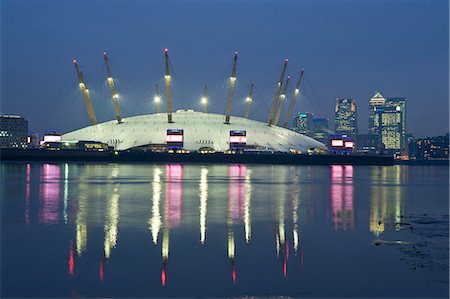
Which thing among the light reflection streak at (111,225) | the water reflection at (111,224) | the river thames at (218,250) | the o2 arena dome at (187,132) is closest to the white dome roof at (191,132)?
the o2 arena dome at (187,132)

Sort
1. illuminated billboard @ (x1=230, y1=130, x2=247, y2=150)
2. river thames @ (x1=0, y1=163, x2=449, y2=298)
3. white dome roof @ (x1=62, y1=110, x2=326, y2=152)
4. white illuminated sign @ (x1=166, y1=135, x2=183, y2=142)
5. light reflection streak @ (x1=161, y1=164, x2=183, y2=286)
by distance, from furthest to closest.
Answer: white dome roof @ (x1=62, y1=110, x2=326, y2=152)
illuminated billboard @ (x1=230, y1=130, x2=247, y2=150)
white illuminated sign @ (x1=166, y1=135, x2=183, y2=142)
light reflection streak @ (x1=161, y1=164, x2=183, y2=286)
river thames @ (x1=0, y1=163, x2=449, y2=298)

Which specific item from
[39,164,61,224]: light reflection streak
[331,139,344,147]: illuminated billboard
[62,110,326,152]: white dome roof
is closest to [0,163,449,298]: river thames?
[39,164,61,224]: light reflection streak

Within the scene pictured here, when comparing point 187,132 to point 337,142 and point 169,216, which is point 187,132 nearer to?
point 337,142

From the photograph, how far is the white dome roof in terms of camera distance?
6649 inches

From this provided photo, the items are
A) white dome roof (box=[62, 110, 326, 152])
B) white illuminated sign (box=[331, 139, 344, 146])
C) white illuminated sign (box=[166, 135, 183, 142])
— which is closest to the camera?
white illuminated sign (box=[166, 135, 183, 142])

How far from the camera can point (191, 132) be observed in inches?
6806

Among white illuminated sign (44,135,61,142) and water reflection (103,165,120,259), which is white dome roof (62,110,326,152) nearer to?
white illuminated sign (44,135,61,142)

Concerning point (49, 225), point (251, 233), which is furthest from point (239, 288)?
point (49, 225)

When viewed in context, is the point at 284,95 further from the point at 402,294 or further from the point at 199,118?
the point at 402,294

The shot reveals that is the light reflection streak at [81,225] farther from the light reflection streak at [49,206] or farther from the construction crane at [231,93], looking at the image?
the construction crane at [231,93]

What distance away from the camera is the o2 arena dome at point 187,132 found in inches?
6590

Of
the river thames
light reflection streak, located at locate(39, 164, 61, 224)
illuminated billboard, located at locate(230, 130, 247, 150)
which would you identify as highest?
illuminated billboard, located at locate(230, 130, 247, 150)

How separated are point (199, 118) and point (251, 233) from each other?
15602 cm

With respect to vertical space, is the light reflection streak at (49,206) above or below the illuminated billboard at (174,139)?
below
